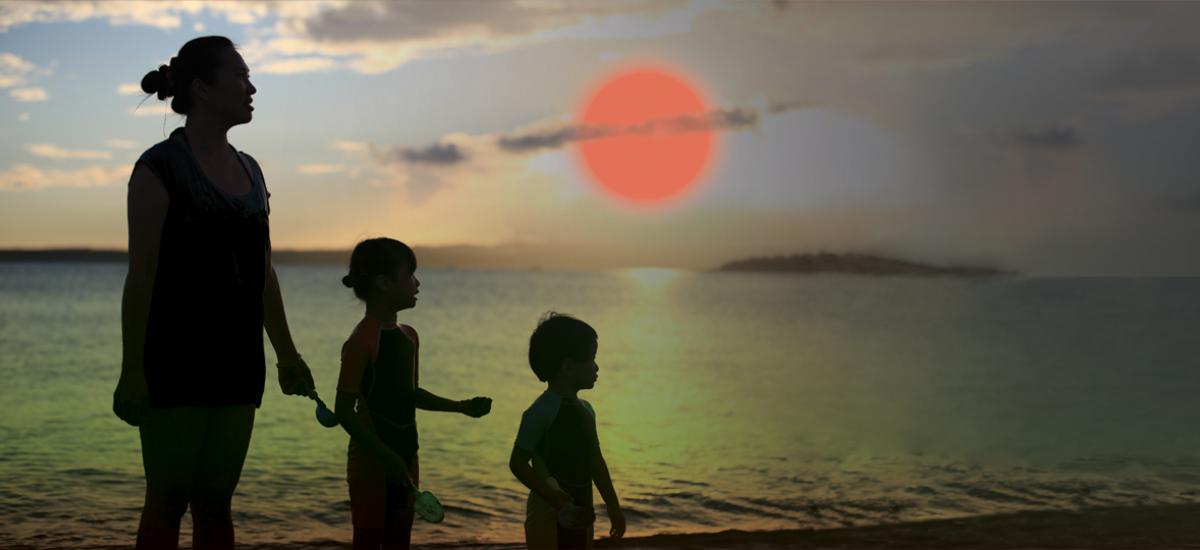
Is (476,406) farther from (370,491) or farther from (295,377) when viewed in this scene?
(295,377)

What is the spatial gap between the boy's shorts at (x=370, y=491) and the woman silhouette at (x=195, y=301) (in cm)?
68

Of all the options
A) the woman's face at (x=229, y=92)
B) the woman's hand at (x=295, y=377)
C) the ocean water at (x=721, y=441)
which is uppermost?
the woman's face at (x=229, y=92)

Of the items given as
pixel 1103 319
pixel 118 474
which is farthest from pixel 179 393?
pixel 1103 319

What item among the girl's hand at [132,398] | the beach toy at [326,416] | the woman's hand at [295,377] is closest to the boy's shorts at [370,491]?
the beach toy at [326,416]

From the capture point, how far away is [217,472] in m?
4.12

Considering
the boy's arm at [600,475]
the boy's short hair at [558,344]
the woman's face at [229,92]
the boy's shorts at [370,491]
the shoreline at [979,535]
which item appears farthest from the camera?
the shoreline at [979,535]

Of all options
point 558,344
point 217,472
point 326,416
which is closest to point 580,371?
point 558,344

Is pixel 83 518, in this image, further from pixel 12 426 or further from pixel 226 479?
pixel 12 426

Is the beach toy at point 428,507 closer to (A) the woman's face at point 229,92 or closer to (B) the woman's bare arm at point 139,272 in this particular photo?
(B) the woman's bare arm at point 139,272

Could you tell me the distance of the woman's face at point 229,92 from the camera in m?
4.25

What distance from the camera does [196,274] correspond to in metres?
4.10

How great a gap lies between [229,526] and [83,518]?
31.9 ft

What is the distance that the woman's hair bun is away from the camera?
425 centimetres

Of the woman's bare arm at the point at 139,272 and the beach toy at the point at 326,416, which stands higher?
the woman's bare arm at the point at 139,272
